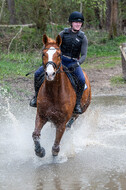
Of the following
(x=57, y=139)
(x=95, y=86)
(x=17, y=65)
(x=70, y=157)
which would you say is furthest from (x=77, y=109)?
(x=17, y=65)

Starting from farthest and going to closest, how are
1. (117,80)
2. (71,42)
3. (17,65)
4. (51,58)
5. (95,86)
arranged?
(17,65)
(117,80)
(95,86)
(71,42)
(51,58)

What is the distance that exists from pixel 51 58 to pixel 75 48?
143 centimetres

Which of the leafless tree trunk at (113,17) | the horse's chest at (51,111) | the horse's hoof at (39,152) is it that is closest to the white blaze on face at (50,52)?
the horse's chest at (51,111)

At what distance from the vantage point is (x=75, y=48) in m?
6.88

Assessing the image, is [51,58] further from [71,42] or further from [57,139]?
[57,139]

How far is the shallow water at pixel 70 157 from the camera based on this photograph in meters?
5.41

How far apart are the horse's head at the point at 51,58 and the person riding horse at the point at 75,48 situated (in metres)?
0.86

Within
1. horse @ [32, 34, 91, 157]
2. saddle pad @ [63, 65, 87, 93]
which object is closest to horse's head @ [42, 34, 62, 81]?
horse @ [32, 34, 91, 157]

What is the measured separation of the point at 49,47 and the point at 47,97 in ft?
2.87

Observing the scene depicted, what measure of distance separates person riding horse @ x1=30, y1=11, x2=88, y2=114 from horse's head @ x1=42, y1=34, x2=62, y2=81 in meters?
0.86

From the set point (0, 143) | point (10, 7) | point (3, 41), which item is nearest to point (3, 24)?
point (3, 41)

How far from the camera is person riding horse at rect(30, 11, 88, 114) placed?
6.71 metres

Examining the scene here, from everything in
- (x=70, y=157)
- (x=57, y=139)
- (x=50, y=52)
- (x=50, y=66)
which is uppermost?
(x=50, y=52)

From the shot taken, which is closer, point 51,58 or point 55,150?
point 51,58
